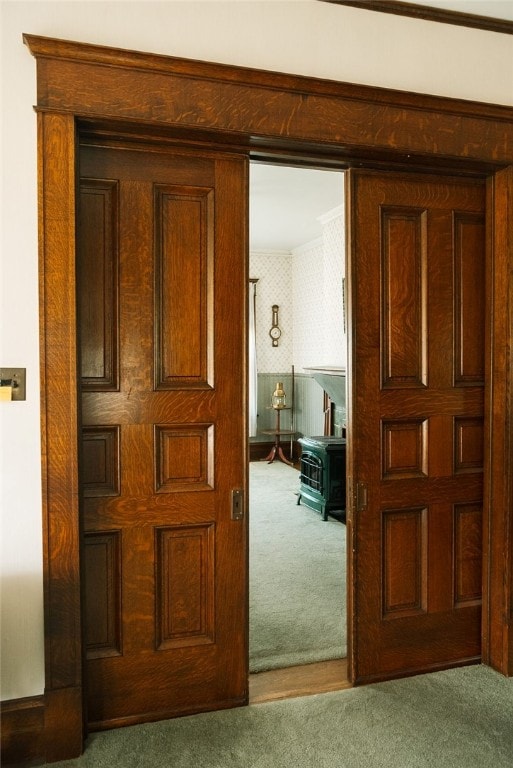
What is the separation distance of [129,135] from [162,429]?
1.10 meters

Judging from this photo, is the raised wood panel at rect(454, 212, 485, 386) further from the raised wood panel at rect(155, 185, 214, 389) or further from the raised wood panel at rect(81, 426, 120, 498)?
the raised wood panel at rect(81, 426, 120, 498)

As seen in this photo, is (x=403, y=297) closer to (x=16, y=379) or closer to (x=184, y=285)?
(x=184, y=285)

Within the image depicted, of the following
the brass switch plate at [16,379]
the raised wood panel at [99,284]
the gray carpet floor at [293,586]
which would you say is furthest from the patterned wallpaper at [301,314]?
the brass switch plate at [16,379]

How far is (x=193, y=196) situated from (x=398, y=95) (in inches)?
36.0

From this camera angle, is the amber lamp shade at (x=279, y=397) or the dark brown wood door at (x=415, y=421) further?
the amber lamp shade at (x=279, y=397)

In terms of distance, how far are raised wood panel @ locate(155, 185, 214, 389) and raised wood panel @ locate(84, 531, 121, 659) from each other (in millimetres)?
632

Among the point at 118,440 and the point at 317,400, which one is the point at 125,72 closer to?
the point at 118,440

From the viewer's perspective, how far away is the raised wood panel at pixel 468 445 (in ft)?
8.75

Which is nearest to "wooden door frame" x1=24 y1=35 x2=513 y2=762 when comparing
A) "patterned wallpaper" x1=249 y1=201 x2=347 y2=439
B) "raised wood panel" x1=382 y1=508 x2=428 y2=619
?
"raised wood panel" x1=382 y1=508 x2=428 y2=619

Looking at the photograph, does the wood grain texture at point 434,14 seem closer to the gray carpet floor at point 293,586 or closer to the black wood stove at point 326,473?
the gray carpet floor at point 293,586

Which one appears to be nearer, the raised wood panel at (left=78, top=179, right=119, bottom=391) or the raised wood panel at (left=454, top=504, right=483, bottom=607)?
the raised wood panel at (left=78, top=179, right=119, bottom=391)

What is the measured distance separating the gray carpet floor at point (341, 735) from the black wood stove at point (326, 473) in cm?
275

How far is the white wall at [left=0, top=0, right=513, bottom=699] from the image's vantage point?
1.97m

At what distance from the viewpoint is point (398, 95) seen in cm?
233
